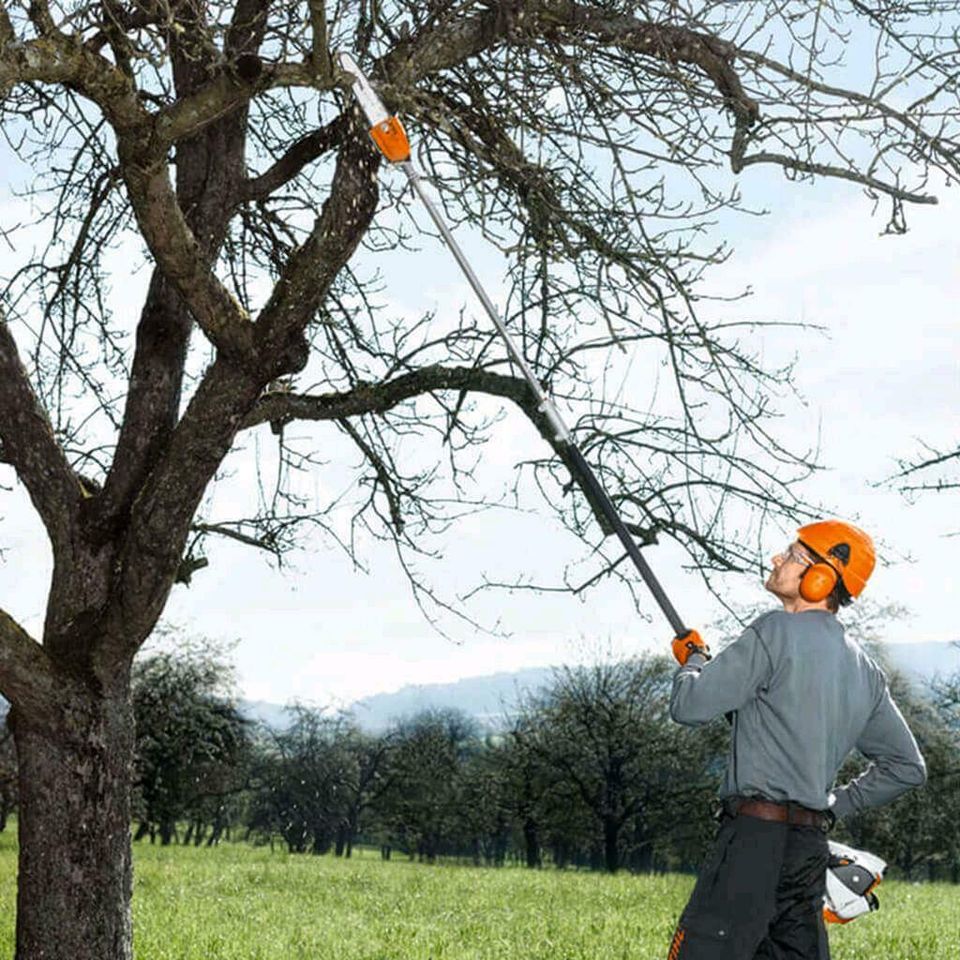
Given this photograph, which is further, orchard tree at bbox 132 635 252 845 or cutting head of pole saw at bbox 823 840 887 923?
orchard tree at bbox 132 635 252 845

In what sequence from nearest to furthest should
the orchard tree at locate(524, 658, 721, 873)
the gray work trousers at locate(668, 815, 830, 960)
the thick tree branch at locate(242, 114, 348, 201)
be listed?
the gray work trousers at locate(668, 815, 830, 960) → the thick tree branch at locate(242, 114, 348, 201) → the orchard tree at locate(524, 658, 721, 873)

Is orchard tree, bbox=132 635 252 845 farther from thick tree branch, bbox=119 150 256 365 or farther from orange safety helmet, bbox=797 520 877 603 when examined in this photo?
orange safety helmet, bbox=797 520 877 603

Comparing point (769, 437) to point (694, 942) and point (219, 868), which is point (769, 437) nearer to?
point (694, 942)

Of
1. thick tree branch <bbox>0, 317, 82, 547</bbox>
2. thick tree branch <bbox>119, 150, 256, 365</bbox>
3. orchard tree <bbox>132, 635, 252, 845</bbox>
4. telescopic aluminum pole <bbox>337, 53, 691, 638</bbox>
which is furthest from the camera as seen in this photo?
orchard tree <bbox>132, 635, 252, 845</bbox>

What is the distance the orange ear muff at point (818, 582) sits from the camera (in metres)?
4.69

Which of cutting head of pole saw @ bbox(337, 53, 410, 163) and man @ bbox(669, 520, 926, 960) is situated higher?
cutting head of pole saw @ bbox(337, 53, 410, 163)

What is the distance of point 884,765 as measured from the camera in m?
5.15

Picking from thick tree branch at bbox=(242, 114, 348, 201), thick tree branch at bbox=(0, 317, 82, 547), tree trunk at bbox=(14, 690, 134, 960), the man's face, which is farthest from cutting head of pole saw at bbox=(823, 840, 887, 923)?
thick tree branch at bbox=(242, 114, 348, 201)

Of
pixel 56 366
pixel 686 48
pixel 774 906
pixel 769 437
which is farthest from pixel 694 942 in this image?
pixel 56 366

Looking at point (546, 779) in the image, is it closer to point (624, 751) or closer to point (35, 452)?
point (624, 751)

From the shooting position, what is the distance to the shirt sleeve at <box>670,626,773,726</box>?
450 cm

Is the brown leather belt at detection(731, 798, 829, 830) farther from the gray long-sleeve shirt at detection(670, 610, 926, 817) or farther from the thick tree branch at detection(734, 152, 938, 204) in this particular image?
the thick tree branch at detection(734, 152, 938, 204)

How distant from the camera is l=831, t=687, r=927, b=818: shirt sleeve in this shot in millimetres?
5062

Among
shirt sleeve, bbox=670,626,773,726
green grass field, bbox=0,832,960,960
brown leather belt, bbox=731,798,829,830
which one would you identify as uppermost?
shirt sleeve, bbox=670,626,773,726
